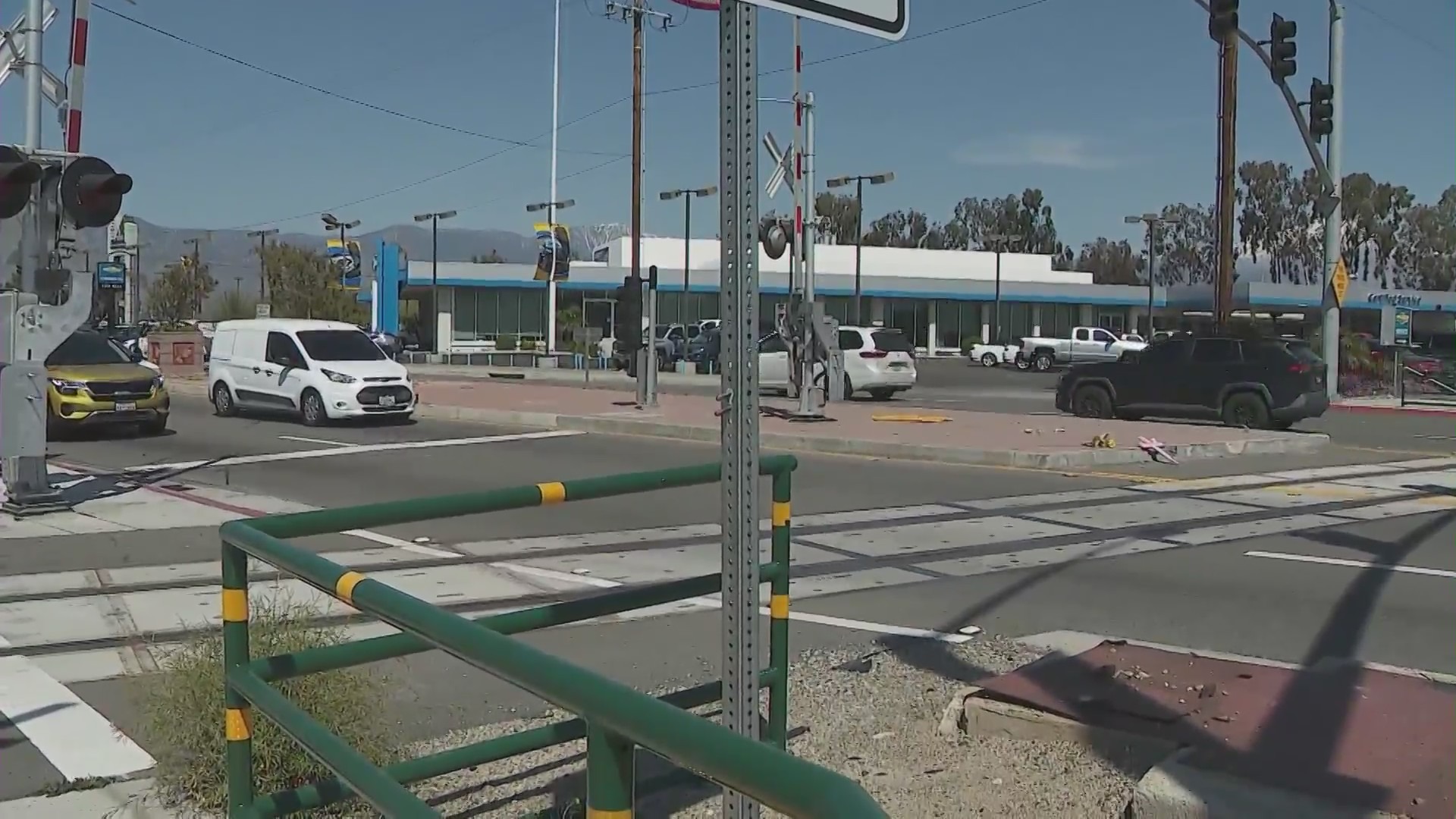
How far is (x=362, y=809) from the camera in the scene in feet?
14.8

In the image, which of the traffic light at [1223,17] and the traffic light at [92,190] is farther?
the traffic light at [1223,17]

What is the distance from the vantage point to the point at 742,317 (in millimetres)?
2949

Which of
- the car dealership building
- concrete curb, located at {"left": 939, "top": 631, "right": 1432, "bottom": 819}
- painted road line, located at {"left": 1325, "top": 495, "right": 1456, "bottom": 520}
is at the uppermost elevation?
the car dealership building

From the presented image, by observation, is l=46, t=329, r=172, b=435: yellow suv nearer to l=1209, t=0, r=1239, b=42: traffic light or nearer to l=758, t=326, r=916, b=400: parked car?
l=758, t=326, r=916, b=400: parked car

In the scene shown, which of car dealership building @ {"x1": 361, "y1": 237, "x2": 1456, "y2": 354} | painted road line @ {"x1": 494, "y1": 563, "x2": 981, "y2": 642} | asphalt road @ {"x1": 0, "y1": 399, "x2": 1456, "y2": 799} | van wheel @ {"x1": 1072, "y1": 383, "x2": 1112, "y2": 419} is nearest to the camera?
asphalt road @ {"x1": 0, "y1": 399, "x2": 1456, "y2": 799}

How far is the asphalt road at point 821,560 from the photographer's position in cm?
741

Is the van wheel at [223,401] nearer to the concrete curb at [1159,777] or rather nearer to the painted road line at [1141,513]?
the painted road line at [1141,513]

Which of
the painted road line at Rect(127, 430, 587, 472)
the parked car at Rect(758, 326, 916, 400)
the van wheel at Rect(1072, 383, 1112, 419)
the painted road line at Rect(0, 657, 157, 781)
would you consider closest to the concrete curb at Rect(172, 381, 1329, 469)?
the painted road line at Rect(127, 430, 587, 472)

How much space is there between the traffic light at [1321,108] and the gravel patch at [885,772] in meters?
22.7

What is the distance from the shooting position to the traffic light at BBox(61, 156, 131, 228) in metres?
11.8

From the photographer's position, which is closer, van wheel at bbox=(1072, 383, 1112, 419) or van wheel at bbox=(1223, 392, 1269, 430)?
van wheel at bbox=(1223, 392, 1269, 430)

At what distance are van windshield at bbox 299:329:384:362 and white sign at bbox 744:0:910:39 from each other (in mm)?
21852

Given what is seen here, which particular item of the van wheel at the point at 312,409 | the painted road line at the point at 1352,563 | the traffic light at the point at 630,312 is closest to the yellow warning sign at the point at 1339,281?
the traffic light at the point at 630,312

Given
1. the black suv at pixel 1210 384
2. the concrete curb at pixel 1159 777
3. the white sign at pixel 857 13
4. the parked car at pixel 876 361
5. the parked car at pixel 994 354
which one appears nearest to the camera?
the white sign at pixel 857 13
